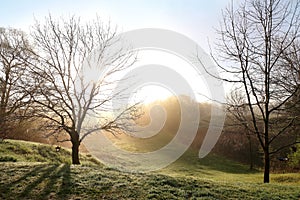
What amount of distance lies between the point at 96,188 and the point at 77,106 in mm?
6770

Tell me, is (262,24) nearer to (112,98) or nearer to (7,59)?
(112,98)

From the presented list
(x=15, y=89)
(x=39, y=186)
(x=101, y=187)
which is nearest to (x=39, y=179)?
(x=39, y=186)

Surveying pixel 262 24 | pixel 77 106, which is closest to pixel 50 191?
pixel 77 106

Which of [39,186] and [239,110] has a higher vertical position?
[239,110]

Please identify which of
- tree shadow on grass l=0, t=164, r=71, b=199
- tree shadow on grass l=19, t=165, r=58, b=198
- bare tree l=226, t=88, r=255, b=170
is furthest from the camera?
bare tree l=226, t=88, r=255, b=170

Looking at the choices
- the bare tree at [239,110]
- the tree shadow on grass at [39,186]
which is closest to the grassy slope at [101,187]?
the tree shadow on grass at [39,186]

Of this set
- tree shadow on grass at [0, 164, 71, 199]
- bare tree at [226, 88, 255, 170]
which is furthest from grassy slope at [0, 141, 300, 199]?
bare tree at [226, 88, 255, 170]

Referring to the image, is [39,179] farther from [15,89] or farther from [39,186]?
[15,89]

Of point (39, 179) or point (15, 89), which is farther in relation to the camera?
point (15, 89)

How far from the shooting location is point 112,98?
13359 millimetres

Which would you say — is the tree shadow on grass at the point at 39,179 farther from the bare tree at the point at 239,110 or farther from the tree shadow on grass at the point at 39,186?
the bare tree at the point at 239,110

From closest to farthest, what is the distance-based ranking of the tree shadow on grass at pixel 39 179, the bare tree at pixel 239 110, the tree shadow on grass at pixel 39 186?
the tree shadow on grass at pixel 39 186, the tree shadow on grass at pixel 39 179, the bare tree at pixel 239 110

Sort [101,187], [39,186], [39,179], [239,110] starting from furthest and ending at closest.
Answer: [239,110]
[39,179]
[101,187]
[39,186]

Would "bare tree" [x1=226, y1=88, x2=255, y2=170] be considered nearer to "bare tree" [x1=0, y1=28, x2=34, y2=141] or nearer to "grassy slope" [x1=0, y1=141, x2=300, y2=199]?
"grassy slope" [x1=0, y1=141, x2=300, y2=199]
